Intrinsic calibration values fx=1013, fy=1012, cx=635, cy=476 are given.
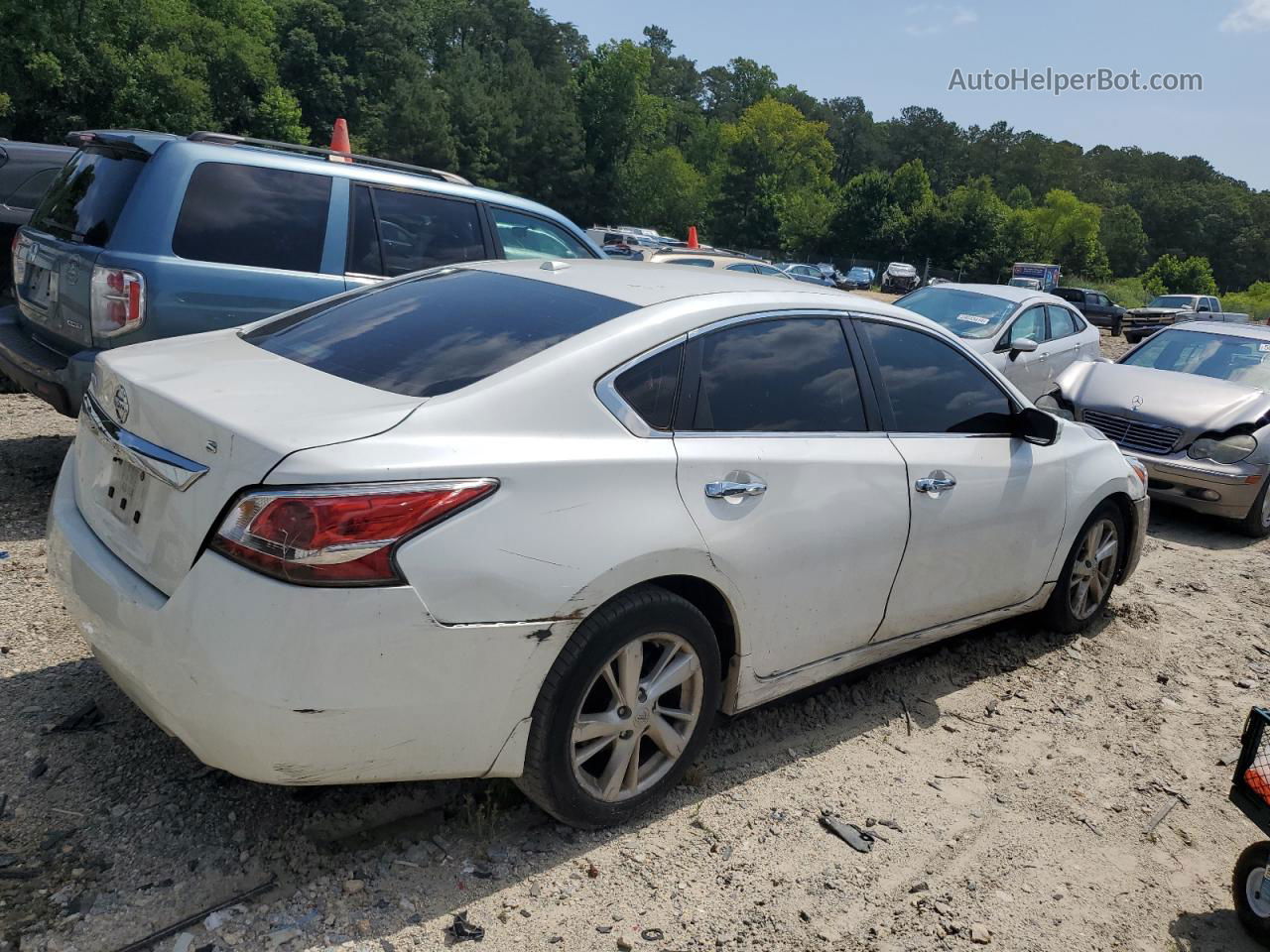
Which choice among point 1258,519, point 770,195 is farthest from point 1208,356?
point 770,195

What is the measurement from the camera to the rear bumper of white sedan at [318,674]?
232cm

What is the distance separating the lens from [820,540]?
10.9 ft

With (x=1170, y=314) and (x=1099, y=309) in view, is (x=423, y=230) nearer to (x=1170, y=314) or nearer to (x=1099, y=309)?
(x=1099, y=309)

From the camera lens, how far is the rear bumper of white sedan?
232cm

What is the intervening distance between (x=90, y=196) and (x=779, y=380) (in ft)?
13.4

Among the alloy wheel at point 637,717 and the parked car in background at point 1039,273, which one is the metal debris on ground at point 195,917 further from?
the parked car in background at point 1039,273

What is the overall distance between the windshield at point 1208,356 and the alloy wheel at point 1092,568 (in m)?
4.38

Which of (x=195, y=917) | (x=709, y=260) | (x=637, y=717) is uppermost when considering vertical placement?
(x=709, y=260)

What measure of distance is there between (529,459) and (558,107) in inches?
3396

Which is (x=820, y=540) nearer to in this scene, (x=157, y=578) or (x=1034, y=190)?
(x=157, y=578)

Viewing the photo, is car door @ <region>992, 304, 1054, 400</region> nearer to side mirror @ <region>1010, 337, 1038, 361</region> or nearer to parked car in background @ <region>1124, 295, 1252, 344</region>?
side mirror @ <region>1010, 337, 1038, 361</region>

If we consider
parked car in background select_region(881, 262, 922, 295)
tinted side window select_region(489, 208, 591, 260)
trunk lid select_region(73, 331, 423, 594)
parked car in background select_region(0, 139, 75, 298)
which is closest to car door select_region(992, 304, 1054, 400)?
tinted side window select_region(489, 208, 591, 260)

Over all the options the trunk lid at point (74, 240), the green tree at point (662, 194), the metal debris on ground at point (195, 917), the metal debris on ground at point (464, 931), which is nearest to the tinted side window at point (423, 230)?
the trunk lid at point (74, 240)

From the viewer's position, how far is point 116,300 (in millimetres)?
4934
